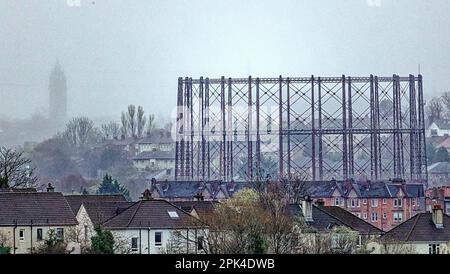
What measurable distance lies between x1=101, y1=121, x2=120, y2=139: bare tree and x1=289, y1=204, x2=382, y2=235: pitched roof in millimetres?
2380

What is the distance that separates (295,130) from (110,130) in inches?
183

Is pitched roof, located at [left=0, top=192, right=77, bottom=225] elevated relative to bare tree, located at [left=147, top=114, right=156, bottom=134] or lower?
lower

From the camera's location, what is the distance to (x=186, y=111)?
7273 mm

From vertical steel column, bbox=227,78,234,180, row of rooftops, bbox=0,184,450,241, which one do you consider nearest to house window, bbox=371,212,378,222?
row of rooftops, bbox=0,184,450,241

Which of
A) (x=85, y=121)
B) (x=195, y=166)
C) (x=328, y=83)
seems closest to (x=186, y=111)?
(x=328, y=83)

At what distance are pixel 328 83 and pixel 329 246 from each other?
886mm

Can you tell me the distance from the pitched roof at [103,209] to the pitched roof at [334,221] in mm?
1281

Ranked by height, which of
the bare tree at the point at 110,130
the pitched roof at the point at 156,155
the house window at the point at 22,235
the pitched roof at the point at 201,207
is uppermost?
the bare tree at the point at 110,130

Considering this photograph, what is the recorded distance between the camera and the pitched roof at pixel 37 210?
8.10 metres

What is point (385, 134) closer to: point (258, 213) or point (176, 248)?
point (258, 213)

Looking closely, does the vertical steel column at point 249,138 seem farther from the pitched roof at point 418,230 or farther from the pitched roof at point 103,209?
the pitched roof at point 418,230

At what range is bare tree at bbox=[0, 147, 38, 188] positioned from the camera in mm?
6899

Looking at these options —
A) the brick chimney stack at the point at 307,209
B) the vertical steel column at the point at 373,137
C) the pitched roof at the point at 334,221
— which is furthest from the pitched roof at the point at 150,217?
the brick chimney stack at the point at 307,209

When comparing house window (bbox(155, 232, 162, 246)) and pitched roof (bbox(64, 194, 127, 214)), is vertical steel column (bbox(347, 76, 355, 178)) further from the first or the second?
pitched roof (bbox(64, 194, 127, 214))
